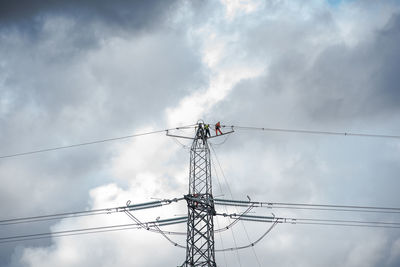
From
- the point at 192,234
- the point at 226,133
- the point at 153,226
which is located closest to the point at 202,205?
the point at 192,234

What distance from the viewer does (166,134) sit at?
1640 inches

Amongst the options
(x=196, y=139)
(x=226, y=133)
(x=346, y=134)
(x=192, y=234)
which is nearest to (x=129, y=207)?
(x=192, y=234)

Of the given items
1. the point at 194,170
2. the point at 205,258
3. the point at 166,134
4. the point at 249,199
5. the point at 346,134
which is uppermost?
the point at 166,134

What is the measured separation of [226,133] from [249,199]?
8.43m

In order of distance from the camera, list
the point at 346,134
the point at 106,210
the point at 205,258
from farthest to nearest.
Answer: the point at 346,134
the point at 106,210
the point at 205,258

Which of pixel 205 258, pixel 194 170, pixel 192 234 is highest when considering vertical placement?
pixel 194 170

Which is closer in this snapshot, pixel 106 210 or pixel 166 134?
pixel 106 210

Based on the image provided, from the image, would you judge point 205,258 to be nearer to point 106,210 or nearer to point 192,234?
point 192,234

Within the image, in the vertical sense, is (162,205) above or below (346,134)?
below

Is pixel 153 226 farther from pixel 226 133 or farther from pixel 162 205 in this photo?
pixel 226 133

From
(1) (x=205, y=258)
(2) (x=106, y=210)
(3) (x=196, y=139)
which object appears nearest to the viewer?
(1) (x=205, y=258)

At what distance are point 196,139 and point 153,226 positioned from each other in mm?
10431

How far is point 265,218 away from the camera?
3791 centimetres

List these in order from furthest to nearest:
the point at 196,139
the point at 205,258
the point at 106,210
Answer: the point at 196,139 → the point at 106,210 → the point at 205,258
